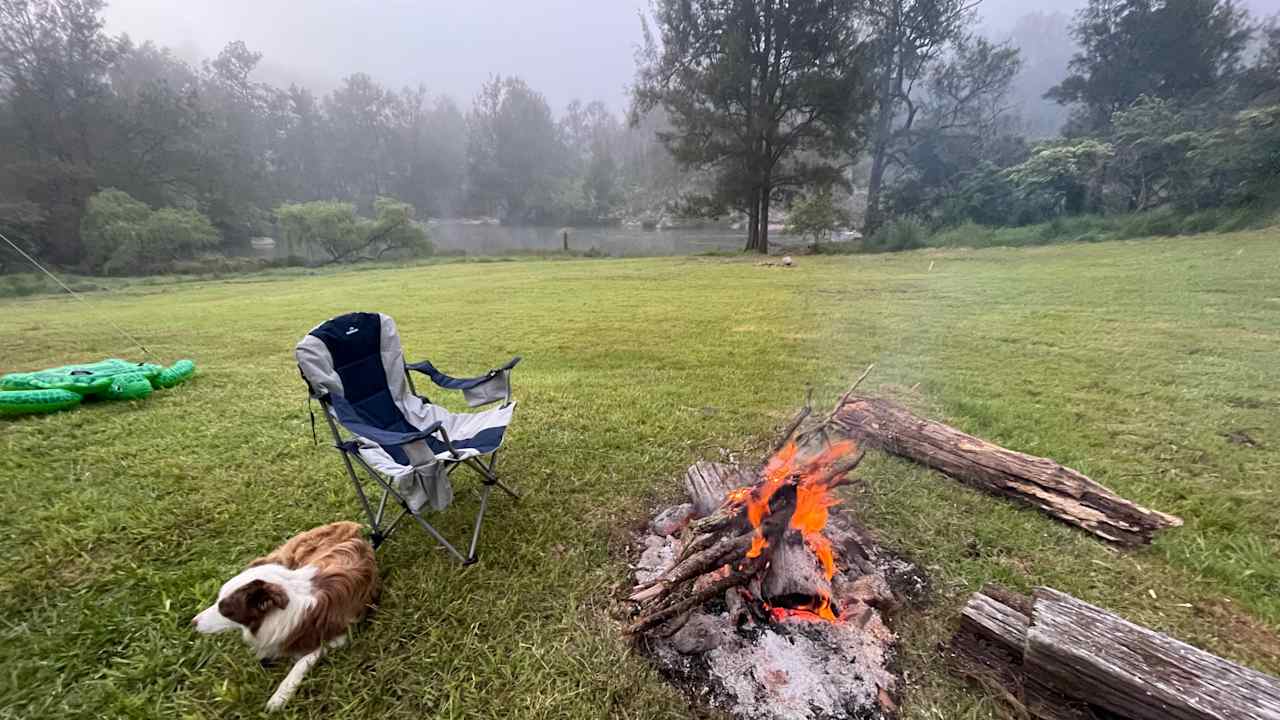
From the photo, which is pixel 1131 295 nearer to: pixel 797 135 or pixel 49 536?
pixel 49 536

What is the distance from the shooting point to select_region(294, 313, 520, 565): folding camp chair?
1896 millimetres

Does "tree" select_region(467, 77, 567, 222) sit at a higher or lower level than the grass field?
higher

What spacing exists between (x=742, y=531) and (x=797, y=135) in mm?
18036

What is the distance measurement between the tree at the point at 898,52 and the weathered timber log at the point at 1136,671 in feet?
64.7

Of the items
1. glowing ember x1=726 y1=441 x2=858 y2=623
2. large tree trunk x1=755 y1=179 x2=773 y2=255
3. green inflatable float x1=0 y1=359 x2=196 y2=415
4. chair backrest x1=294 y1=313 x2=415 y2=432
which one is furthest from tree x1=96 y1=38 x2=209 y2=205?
glowing ember x1=726 y1=441 x2=858 y2=623

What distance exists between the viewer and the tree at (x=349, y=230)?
22875mm

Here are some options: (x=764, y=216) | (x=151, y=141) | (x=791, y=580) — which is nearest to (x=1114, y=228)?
(x=764, y=216)

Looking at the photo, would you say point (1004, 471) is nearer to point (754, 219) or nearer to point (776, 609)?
point (776, 609)

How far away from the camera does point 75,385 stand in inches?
134

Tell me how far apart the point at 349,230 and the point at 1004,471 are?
26.8 m

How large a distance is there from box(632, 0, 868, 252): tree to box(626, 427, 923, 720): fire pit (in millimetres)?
16387

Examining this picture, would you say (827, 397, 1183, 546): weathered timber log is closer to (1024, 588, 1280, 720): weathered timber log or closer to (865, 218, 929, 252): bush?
(1024, 588, 1280, 720): weathered timber log

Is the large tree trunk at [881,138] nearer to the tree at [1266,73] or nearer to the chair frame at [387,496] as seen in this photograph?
the tree at [1266,73]

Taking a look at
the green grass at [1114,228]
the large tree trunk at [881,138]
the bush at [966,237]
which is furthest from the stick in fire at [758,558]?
the large tree trunk at [881,138]
